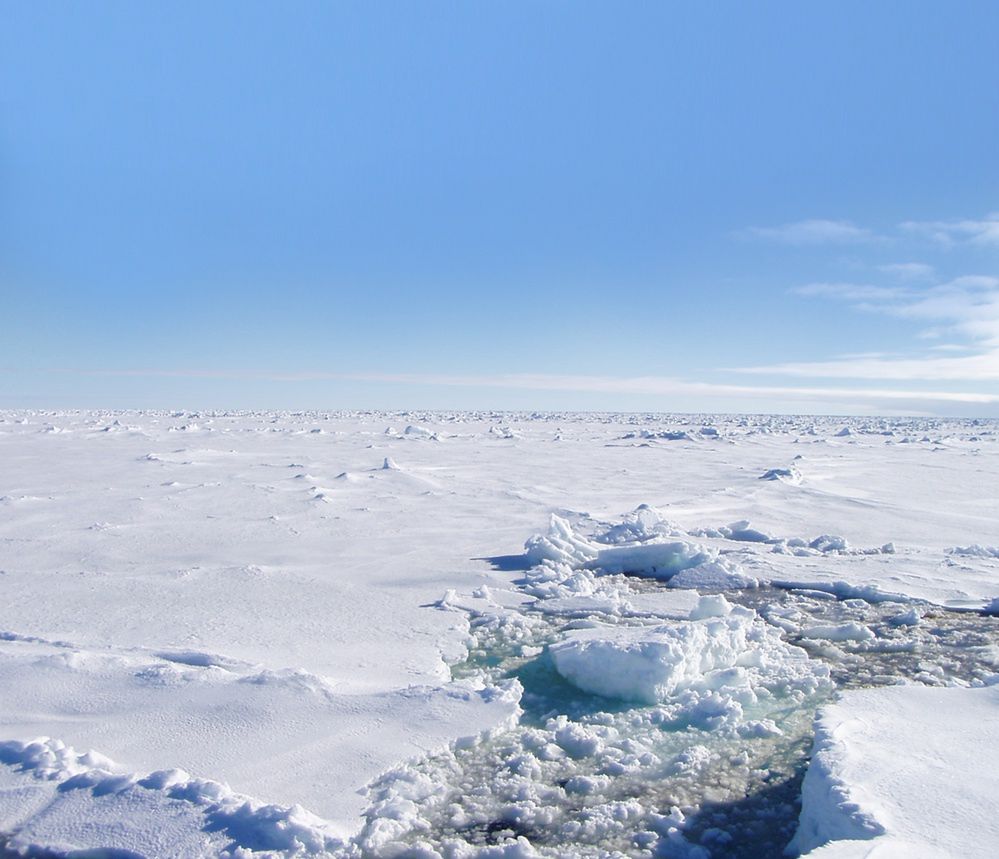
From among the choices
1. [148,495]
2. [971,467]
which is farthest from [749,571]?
[971,467]

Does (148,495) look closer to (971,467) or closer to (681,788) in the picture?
(681,788)

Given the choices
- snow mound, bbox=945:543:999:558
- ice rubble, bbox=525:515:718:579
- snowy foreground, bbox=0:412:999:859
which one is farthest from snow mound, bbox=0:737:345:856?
snow mound, bbox=945:543:999:558

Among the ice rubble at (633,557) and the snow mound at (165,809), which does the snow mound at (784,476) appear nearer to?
the ice rubble at (633,557)

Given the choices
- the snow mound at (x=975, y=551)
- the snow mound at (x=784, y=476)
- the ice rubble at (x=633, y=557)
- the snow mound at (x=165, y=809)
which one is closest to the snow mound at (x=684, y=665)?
the snow mound at (x=165, y=809)

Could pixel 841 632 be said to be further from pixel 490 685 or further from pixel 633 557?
pixel 490 685

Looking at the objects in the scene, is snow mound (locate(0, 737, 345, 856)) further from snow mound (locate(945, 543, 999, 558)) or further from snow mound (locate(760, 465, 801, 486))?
snow mound (locate(760, 465, 801, 486))
